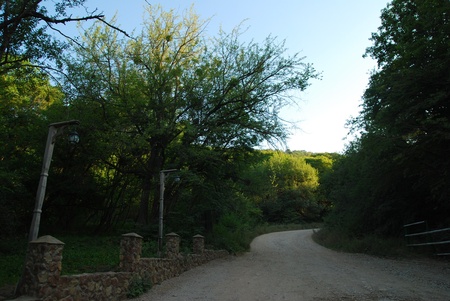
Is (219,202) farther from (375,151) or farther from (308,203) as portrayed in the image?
(308,203)

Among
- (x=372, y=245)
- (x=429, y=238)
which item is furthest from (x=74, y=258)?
(x=372, y=245)

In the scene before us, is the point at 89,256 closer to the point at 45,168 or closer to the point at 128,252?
the point at 128,252

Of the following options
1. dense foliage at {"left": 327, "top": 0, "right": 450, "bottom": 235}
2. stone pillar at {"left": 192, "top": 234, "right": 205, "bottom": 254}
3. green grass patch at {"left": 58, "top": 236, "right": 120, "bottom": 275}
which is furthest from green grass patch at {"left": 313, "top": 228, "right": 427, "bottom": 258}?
green grass patch at {"left": 58, "top": 236, "right": 120, "bottom": 275}

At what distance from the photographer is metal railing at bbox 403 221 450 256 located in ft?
43.8

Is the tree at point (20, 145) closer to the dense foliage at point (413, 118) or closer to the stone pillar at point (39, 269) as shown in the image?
the stone pillar at point (39, 269)

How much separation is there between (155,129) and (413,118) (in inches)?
397

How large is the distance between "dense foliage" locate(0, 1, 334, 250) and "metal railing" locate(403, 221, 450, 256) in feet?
24.2

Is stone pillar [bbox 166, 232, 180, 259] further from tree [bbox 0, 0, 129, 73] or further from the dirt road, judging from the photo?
tree [bbox 0, 0, 129, 73]

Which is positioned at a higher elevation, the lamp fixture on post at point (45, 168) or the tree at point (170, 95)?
the tree at point (170, 95)

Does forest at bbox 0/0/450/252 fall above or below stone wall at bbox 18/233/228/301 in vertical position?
above

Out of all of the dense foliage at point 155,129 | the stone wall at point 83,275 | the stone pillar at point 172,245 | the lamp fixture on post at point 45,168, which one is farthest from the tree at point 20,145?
the lamp fixture on post at point 45,168

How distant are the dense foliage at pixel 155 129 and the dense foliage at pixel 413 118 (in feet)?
17.0

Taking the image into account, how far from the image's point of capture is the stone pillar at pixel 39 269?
18.5ft

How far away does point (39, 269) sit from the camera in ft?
18.6
